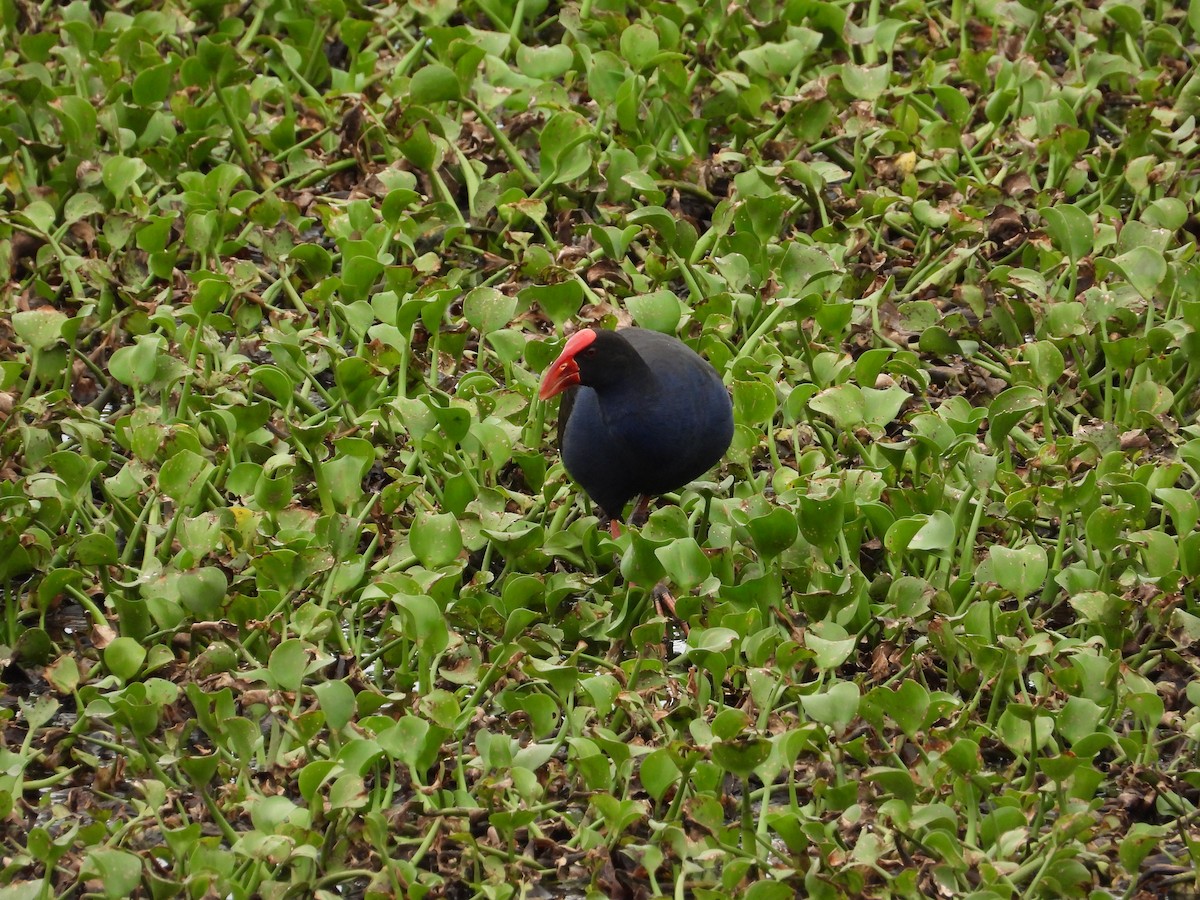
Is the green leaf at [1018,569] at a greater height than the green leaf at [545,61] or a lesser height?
lesser

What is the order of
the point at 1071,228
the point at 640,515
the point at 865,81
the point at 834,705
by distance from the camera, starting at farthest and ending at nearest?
the point at 865,81
the point at 1071,228
the point at 640,515
the point at 834,705

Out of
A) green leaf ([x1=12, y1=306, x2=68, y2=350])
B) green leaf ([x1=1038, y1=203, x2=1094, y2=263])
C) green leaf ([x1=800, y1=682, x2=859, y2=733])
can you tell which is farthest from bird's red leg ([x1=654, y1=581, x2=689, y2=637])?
green leaf ([x1=12, y1=306, x2=68, y2=350])

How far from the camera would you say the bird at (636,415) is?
372 cm

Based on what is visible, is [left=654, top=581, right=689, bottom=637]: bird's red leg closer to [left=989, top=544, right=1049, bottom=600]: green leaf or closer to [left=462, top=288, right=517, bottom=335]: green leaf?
[left=989, top=544, right=1049, bottom=600]: green leaf

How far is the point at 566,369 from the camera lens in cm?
376

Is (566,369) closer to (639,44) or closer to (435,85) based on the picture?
(435,85)

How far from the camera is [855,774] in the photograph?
3225 mm

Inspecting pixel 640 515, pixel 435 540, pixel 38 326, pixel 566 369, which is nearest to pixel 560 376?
pixel 566 369

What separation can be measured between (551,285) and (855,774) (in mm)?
1703

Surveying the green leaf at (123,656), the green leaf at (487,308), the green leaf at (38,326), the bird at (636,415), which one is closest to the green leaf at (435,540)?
the bird at (636,415)

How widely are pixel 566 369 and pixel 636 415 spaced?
0.19m

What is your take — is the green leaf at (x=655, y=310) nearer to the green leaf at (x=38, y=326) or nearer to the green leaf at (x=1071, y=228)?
the green leaf at (x=1071, y=228)

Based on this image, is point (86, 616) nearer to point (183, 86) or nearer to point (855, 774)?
point (855, 774)

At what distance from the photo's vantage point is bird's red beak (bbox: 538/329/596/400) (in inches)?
146
